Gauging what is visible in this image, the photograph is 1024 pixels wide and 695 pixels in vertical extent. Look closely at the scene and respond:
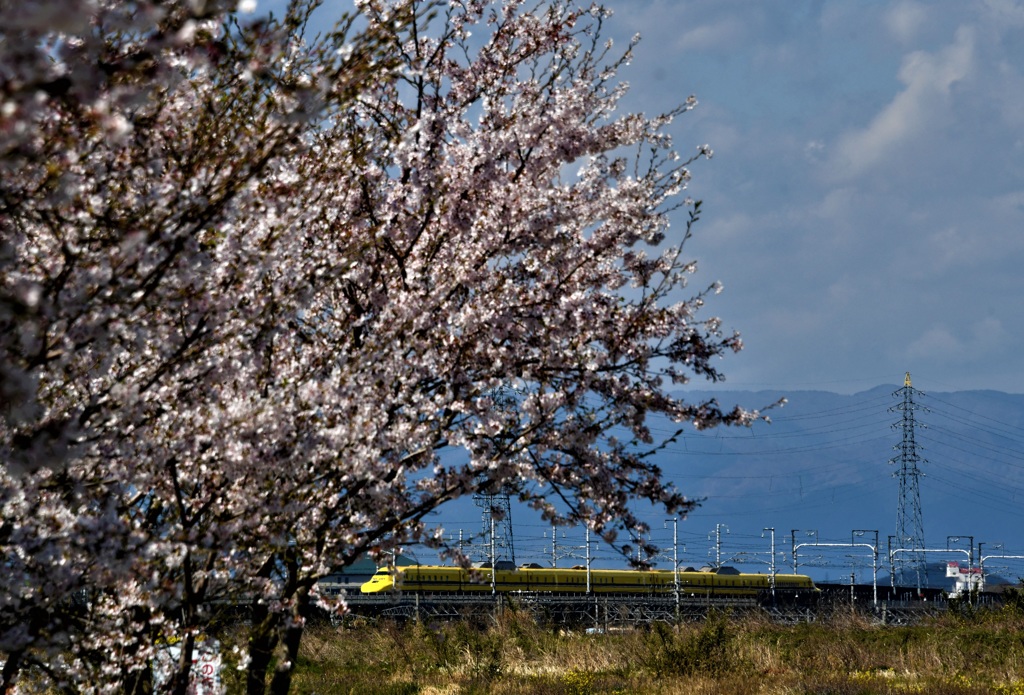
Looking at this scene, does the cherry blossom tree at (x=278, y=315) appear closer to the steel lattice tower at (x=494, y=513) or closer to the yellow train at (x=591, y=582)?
the steel lattice tower at (x=494, y=513)

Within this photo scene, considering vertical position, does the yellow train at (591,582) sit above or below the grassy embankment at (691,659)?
below

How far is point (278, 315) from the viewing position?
275 inches

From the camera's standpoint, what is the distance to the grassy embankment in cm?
2077

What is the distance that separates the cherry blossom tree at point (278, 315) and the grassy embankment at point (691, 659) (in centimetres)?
1030

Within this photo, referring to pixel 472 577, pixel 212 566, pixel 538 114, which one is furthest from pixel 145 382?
pixel 538 114

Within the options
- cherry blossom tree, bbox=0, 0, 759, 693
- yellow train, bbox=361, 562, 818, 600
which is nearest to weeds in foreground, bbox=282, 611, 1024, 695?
cherry blossom tree, bbox=0, 0, 759, 693

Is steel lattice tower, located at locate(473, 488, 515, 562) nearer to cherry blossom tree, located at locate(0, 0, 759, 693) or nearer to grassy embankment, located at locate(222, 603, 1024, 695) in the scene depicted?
cherry blossom tree, located at locate(0, 0, 759, 693)

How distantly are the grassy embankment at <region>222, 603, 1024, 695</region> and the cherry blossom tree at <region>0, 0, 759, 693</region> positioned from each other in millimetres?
10304

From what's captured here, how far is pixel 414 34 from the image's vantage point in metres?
Answer: 11.4

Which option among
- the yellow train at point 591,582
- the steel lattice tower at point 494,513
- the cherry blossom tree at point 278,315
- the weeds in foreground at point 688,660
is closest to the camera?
the cherry blossom tree at point 278,315

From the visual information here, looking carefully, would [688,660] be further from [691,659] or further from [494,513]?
[494,513]

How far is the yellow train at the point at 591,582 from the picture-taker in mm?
59188

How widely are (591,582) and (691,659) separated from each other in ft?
146

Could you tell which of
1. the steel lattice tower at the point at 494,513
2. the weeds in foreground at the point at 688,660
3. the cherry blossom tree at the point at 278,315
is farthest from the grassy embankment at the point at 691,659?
the cherry blossom tree at the point at 278,315
